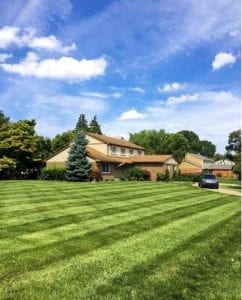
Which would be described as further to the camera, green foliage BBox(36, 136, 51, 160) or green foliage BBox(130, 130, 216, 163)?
green foliage BBox(130, 130, 216, 163)

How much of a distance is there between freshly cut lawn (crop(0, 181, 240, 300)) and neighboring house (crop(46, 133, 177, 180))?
35372 millimetres

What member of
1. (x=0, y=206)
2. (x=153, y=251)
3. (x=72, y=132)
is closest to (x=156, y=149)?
(x=72, y=132)

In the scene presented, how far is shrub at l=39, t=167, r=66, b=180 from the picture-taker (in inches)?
1869

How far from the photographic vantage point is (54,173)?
4828 centimetres

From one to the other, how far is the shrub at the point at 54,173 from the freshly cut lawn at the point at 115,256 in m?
31.1

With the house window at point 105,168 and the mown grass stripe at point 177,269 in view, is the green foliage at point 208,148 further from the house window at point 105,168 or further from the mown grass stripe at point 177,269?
the mown grass stripe at point 177,269

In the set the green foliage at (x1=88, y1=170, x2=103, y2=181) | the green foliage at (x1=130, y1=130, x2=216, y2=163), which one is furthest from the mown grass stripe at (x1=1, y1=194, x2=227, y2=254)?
the green foliage at (x1=130, y1=130, x2=216, y2=163)

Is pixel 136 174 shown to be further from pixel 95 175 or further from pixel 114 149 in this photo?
pixel 95 175

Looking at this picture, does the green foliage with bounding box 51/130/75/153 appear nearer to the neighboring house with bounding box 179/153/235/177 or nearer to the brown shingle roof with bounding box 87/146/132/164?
the brown shingle roof with bounding box 87/146/132/164

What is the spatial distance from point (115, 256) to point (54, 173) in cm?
3964

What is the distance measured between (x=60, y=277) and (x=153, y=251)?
120 inches

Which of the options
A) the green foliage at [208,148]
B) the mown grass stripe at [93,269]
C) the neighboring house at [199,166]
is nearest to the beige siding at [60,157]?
the mown grass stripe at [93,269]

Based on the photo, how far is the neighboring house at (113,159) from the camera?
5194cm

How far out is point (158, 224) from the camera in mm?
14219
